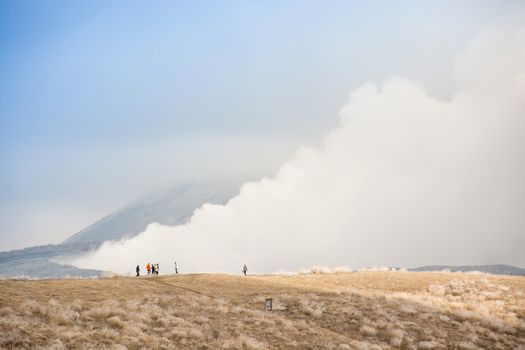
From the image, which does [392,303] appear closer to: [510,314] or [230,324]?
[510,314]

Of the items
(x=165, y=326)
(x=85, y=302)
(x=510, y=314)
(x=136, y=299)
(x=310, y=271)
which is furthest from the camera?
(x=310, y=271)

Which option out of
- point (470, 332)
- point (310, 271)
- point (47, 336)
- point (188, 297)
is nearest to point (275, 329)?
point (188, 297)

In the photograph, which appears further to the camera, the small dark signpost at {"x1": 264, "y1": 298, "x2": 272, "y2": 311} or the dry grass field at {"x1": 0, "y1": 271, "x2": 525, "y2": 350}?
the small dark signpost at {"x1": 264, "y1": 298, "x2": 272, "y2": 311}

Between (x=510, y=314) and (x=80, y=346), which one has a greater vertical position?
(x=80, y=346)

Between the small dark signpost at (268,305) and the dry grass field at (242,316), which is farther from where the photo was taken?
the small dark signpost at (268,305)

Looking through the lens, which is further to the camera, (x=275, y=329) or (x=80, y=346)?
(x=275, y=329)

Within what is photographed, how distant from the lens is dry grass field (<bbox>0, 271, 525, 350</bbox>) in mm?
18672

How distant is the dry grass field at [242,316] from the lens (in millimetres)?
18672

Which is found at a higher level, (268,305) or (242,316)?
(268,305)

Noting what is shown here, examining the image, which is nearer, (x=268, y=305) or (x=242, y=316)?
(x=242, y=316)

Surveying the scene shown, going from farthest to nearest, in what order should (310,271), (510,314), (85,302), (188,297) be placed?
(310,271), (510,314), (188,297), (85,302)

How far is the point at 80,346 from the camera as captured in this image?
16.3 m

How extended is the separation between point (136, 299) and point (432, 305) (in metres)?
21.3

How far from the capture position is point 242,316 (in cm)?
2533
